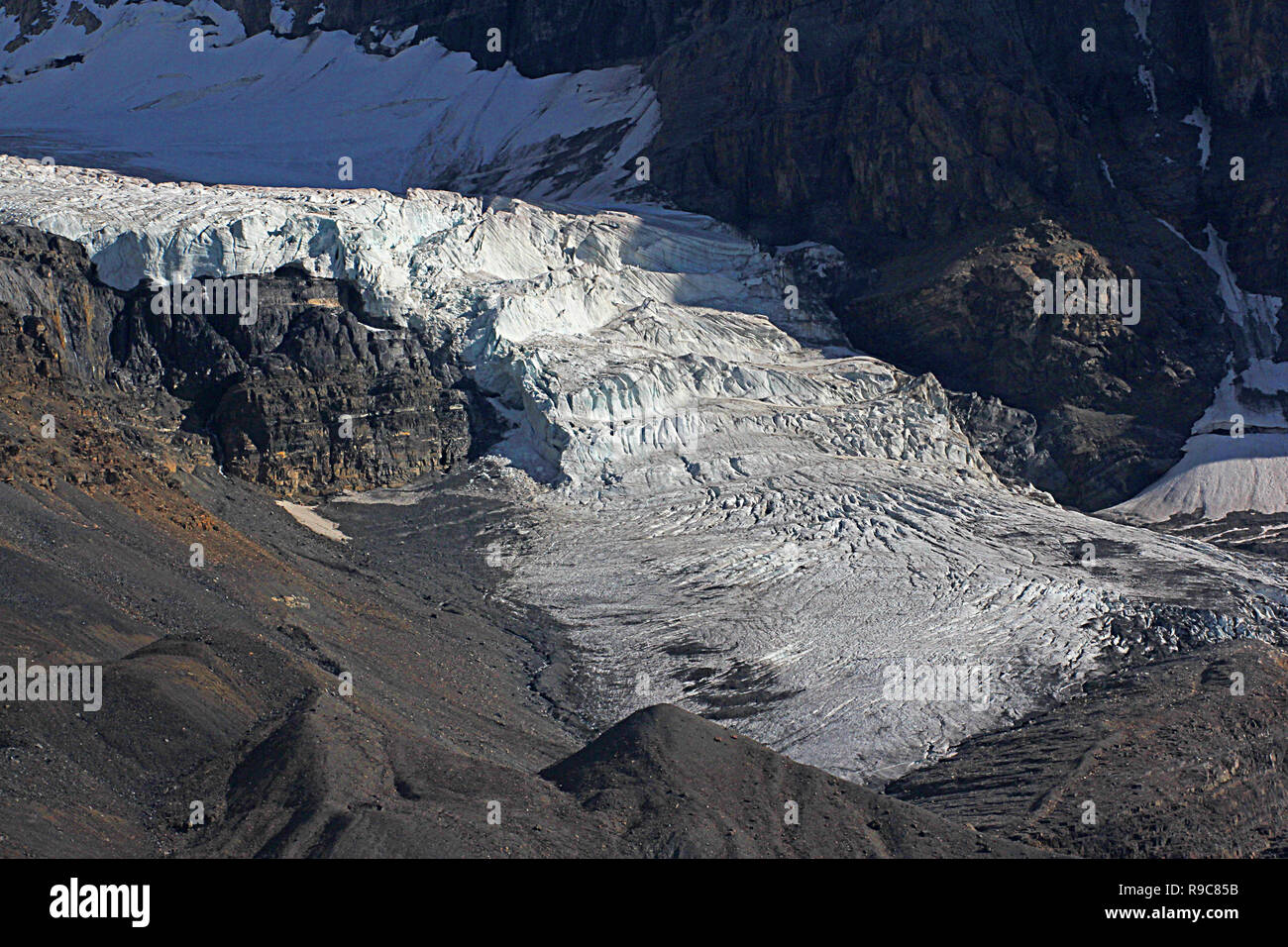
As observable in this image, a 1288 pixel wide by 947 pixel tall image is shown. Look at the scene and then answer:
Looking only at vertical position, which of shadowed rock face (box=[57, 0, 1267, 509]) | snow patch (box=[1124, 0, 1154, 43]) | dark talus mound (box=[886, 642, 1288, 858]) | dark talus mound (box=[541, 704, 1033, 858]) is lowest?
dark talus mound (box=[886, 642, 1288, 858])

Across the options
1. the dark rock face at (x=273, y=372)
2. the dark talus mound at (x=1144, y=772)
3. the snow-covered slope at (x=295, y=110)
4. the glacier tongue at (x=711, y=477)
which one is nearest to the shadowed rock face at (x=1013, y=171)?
the snow-covered slope at (x=295, y=110)

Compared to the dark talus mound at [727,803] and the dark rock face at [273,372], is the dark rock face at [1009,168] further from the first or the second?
the dark talus mound at [727,803]

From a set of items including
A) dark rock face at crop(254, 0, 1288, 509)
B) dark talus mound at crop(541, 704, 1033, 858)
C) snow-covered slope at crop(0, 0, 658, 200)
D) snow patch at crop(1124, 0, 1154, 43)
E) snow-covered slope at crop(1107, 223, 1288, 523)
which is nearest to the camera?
dark talus mound at crop(541, 704, 1033, 858)

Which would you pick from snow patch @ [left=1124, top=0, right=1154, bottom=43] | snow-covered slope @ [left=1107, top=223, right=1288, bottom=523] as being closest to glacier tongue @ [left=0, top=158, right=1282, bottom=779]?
snow-covered slope @ [left=1107, top=223, right=1288, bottom=523]

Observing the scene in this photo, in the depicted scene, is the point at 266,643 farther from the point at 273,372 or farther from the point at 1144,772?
the point at 273,372

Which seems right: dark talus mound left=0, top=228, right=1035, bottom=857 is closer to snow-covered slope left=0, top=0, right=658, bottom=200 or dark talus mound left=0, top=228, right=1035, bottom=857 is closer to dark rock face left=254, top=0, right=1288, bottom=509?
snow-covered slope left=0, top=0, right=658, bottom=200

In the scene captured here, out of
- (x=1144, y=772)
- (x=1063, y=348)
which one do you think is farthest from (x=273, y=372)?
(x=1144, y=772)
